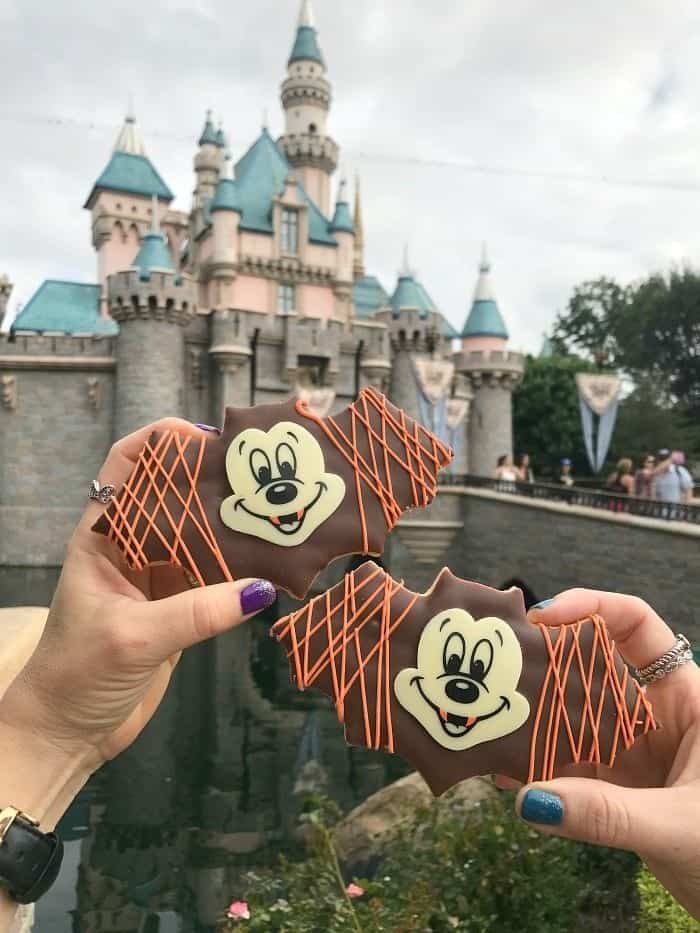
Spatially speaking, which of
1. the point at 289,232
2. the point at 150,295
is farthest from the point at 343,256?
the point at 150,295

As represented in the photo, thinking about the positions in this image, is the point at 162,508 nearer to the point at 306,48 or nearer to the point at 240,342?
the point at 240,342

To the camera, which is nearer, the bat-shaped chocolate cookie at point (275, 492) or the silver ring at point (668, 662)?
the silver ring at point (668, 662)

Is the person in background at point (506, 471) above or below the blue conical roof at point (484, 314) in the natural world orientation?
below

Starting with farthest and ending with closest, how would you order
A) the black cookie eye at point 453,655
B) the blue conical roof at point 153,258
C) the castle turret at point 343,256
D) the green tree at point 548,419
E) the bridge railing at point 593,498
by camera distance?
the green tree at point 548,419
the castle turret at point 343,256
the blue conical roof at point 153,258
the bridge railing at point 593,498
the black cookie eye at point 453,655

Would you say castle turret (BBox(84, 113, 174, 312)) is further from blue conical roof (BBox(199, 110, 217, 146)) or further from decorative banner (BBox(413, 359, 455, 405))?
decorative banner (BBox(413, 359, 455, 405))

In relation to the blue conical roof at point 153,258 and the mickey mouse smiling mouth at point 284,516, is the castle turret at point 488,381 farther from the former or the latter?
the mickey mouse smiling mouth at point 284,516

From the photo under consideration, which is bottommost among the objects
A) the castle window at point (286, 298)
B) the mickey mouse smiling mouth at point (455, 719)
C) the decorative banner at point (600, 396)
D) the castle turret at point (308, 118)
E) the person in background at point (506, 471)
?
the mickey mouse smiling mouth at point (455, 719)

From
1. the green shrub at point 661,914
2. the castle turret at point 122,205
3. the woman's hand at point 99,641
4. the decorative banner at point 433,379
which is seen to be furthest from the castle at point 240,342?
the woman's hand at point 99,641

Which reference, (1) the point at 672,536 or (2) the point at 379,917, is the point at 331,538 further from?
(1) the point at 672,536
